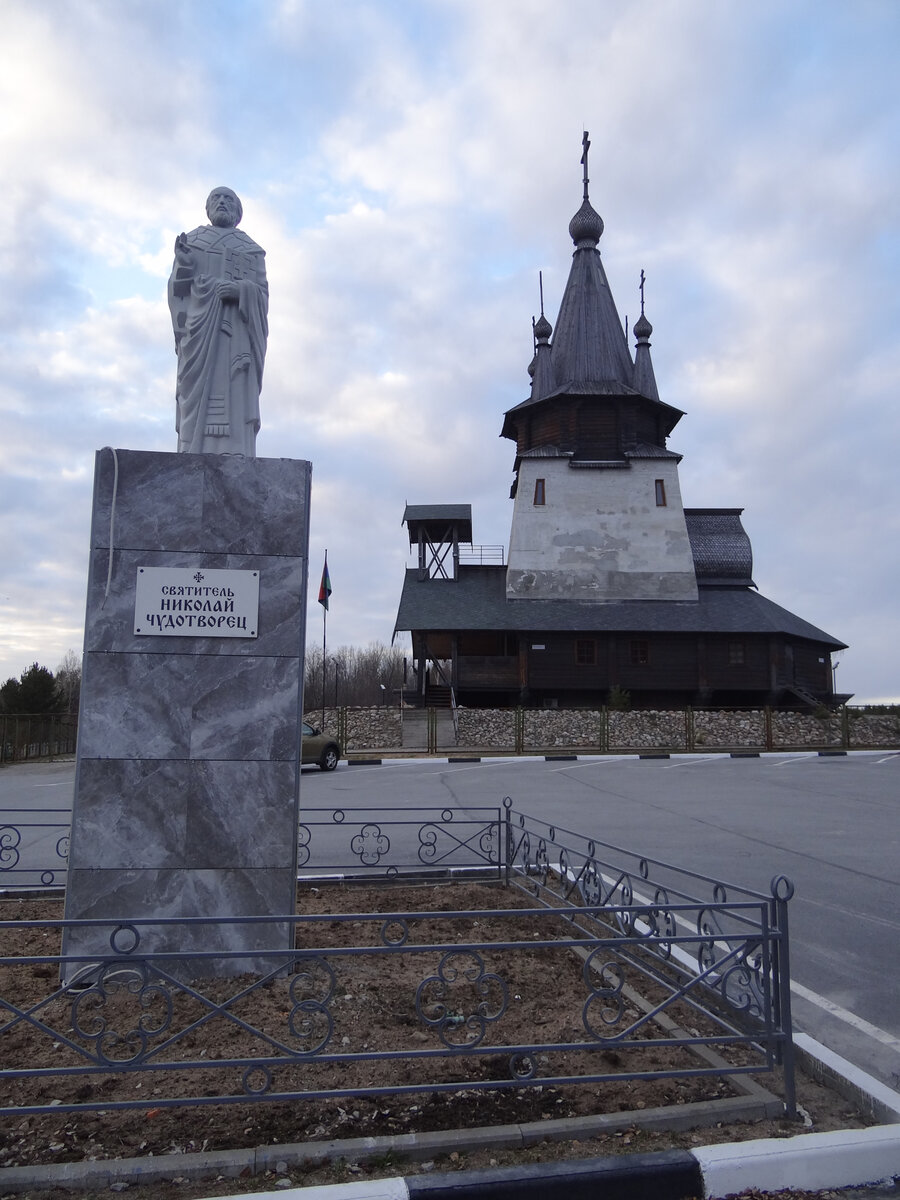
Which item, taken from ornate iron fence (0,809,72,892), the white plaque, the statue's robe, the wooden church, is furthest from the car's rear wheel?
the white plaque

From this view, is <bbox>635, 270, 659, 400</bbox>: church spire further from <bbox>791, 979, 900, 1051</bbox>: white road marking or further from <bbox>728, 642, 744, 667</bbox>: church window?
<bbox>791, 979, 900, 1051</bbox>: white road marking

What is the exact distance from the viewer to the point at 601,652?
33.4 meters

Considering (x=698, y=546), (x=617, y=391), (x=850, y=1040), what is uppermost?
(x=617, y=391)

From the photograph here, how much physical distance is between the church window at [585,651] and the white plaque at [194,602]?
28.7 meters

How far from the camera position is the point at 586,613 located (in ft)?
111

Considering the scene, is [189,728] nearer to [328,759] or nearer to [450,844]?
[450,844]

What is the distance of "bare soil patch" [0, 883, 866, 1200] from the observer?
3.23 metres

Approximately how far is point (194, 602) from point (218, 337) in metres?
2.05

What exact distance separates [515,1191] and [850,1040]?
2.36 metres

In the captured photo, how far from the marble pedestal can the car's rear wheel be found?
1644 centimetres

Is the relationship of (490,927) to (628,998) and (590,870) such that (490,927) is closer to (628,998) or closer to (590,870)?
(590,870)

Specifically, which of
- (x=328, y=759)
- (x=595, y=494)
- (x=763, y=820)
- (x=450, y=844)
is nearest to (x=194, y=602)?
(x=450, y=844)

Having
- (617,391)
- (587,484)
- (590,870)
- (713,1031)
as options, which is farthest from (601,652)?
(713,1031)

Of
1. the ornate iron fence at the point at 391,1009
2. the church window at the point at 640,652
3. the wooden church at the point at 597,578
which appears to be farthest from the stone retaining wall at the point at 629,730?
the ornate iron fence at the point at 391,1009
